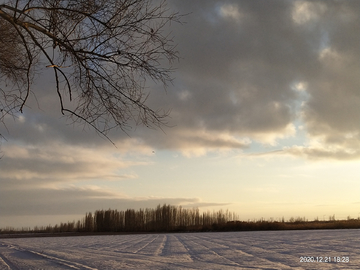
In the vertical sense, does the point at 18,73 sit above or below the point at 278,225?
above

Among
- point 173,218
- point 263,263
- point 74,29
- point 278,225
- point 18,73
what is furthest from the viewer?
point 173,218

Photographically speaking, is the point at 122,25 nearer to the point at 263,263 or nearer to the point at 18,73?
the point at 18,73

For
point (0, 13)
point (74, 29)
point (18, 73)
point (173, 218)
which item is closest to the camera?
point (0, 13)

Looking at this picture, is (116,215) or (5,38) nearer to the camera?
(5,38)

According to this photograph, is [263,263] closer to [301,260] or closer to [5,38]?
[301,260]

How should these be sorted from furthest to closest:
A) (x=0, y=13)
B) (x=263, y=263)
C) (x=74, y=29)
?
(x=263, y=263)
(x=74, y=29)
(x=0, y=13)

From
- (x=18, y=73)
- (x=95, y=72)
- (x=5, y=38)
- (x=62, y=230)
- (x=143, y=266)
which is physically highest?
(x=5, y=38)

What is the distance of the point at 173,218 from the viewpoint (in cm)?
3491

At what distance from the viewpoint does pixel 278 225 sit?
19.4 m

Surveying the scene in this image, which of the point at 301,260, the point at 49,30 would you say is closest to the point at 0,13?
the point at 49,30

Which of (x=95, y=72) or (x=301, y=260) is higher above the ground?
(x=95, y=72)

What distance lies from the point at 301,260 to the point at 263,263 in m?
0.57

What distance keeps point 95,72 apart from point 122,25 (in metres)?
0.60

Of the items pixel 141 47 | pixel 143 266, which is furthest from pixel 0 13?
pixel 143 266
